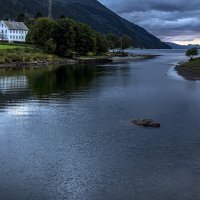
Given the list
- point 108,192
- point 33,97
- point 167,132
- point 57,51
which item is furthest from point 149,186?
point 57,51

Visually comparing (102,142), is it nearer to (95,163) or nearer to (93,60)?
(95,163)

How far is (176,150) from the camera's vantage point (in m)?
32.7

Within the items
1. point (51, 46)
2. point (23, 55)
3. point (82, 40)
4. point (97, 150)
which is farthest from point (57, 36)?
point (97, 150)

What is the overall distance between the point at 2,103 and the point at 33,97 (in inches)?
279

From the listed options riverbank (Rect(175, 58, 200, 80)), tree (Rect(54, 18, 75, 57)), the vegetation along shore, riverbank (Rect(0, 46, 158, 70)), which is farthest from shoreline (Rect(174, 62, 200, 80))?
tree (Rect(54, 18, 75, 57))

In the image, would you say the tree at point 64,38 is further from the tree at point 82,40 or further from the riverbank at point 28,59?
the tree at point 82,40

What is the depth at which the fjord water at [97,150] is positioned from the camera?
24312 millimetres

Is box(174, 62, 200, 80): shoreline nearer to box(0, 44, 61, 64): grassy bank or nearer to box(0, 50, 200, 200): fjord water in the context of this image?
box(0, 50, 200, 200): fjord water

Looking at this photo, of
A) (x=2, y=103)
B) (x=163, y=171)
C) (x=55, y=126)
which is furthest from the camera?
(x=2, y=103)

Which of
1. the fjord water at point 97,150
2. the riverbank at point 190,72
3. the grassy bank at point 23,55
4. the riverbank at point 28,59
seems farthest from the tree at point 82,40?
the fjord water at point 97,150

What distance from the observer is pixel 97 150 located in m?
32.5

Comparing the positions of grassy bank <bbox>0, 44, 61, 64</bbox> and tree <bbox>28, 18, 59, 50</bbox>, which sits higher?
tree <bbox>28, 18, 59, 50</bbox>

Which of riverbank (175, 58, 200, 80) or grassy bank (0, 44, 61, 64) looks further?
grassy bank (0, 44, 61, 64)

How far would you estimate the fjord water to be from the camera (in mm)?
24312
